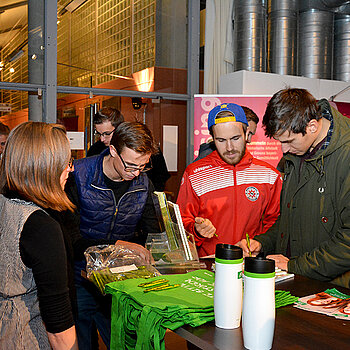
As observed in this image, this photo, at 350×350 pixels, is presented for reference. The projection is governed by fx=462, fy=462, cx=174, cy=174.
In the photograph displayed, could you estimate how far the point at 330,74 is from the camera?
18.5ft

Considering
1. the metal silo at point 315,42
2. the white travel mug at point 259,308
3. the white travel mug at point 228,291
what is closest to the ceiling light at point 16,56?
the metal silo at point 315,42

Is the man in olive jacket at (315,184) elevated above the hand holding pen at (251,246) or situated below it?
above

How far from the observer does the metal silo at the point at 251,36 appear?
529 cm

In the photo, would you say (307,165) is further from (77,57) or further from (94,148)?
(77,57)

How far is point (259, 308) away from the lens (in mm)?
1217

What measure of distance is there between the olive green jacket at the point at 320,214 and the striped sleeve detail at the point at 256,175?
317 millimetres

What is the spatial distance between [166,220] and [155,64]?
12.2ft

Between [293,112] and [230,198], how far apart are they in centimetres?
75

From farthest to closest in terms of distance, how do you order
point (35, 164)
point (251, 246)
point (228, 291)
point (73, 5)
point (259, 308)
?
point (73, 5)
point (251, 246)
point (35, 164)
point (228, 291)
point (259, 308)

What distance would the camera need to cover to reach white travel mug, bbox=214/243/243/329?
52.7 inches

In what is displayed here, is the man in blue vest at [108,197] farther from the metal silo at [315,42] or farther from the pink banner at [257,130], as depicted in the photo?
the metal silo at [315,42]

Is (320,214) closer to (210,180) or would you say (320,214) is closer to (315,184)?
(315,184)

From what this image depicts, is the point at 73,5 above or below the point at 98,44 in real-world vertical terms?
above

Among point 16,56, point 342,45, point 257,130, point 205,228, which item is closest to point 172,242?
point 205,228
